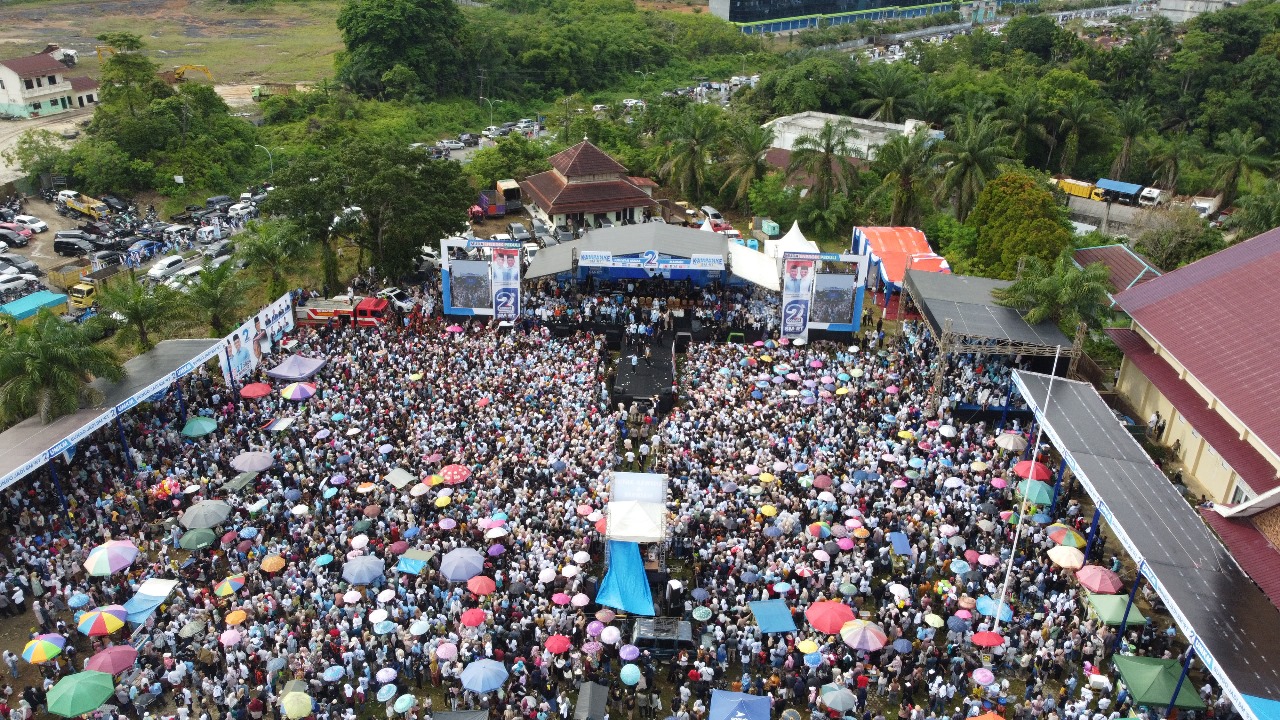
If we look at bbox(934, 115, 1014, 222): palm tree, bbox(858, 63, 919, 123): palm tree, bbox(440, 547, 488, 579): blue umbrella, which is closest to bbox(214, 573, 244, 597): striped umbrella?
bbox(440, 547, 488, 579): blue umbrella

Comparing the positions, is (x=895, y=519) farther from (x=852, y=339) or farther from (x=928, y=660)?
(x=852, y=339)

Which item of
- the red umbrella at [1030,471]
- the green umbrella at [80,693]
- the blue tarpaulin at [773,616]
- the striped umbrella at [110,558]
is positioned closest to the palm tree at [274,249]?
the striped umbrella at [110,558]

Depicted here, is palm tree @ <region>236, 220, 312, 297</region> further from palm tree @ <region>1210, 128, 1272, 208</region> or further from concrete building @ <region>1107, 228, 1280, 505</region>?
A: palm tree @ <region>1210, 128, 1272, 208</region>

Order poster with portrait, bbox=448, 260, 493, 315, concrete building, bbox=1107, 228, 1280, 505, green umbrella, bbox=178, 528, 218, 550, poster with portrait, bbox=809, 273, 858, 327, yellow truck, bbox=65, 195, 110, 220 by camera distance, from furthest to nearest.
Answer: yellow truck, bbox=65, 195, 110, 220 < poster with portrait, bbox=448, 260, 493, 315 < poster with portrait, bbox=809, 273, 858, 327 < concrete building, bbox=1107, 228, 1280, 505 < green umbrella, bbox=178, 528, 218, 550

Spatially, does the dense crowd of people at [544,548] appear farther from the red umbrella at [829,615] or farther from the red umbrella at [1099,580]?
the red umbrella at [1099,580]

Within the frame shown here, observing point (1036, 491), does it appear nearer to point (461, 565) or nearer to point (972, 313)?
point (972, 313)

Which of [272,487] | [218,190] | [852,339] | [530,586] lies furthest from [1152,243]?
Result: [218,190]

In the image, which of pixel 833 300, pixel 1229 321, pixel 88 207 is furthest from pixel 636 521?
pixel 88 207
